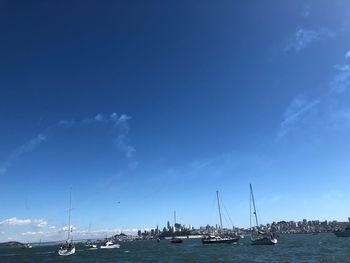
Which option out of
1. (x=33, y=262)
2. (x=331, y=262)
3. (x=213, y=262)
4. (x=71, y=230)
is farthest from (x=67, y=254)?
(x=331, y=262)

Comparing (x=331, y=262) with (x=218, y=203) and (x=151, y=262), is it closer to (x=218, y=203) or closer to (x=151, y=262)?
(x=151, y=262)

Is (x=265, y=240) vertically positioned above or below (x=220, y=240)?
below

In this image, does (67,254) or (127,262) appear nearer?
(127,262)

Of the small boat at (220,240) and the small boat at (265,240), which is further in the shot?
the small boat at (220,240)

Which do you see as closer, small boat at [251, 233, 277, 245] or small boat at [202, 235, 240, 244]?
small boat at [251, 233, 277, 245]

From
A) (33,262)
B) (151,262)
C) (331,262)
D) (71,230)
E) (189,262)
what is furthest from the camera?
(71,230)

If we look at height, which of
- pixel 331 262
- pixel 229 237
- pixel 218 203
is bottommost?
pixel 331 262

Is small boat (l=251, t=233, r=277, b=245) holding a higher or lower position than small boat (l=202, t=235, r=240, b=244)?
lower

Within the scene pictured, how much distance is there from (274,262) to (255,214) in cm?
9296

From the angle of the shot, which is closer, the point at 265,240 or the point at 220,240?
the point at 265,240

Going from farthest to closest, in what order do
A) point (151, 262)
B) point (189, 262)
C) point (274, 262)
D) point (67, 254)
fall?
point (67, 254), point (151, 262), point (189, 262), point (274, 262)

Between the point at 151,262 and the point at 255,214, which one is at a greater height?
the point at 255,214

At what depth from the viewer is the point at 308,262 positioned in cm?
7125

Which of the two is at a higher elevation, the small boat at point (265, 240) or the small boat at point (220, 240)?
the small boat at point (220, 240)
